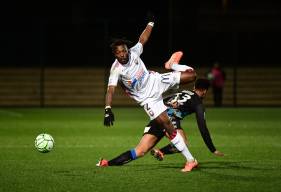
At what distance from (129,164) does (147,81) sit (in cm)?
200

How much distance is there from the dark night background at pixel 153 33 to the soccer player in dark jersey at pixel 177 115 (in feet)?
61.0

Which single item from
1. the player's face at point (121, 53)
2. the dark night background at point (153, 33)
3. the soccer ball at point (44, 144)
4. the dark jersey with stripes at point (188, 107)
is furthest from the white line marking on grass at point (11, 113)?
the player's face at point (121, 53)

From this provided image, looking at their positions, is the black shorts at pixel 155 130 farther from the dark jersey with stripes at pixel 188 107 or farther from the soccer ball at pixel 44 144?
the soccer ball at pixel 44 144

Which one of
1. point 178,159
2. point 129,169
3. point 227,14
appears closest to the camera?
point 129,169

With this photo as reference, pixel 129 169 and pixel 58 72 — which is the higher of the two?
pixel 58 72

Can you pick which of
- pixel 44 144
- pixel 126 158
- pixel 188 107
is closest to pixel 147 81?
pixel 188 107

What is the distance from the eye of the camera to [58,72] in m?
36.4

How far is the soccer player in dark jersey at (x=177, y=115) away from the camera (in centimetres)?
1185

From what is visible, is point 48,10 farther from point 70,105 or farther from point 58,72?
point 70,105

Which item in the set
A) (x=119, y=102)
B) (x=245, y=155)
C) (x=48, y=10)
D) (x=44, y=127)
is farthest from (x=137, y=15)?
(x=245, y=155)

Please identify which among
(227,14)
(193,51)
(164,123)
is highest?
(227,14)

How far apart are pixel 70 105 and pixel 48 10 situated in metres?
14.3

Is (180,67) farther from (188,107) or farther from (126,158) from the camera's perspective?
(126,158)

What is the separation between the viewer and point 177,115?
1246 centimetres
